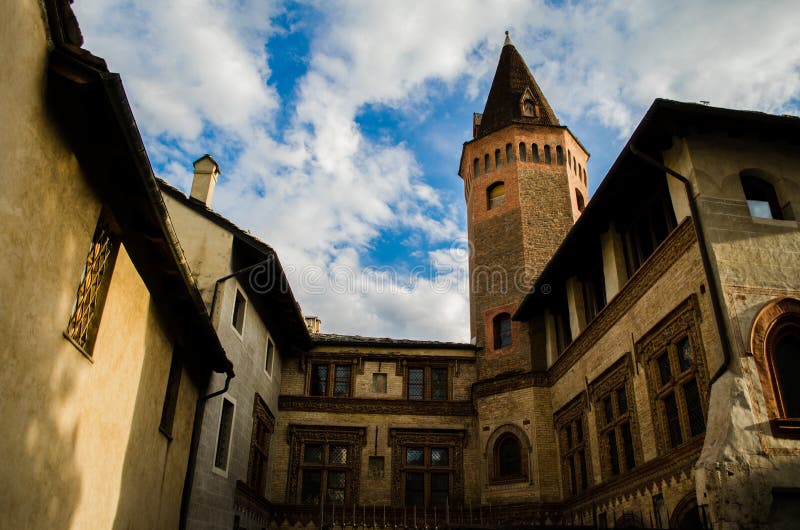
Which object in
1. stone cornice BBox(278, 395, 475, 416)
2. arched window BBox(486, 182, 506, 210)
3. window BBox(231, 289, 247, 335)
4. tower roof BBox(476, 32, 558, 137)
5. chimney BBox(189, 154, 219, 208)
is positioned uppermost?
tower roof BBox(476, 32, 558, 137)

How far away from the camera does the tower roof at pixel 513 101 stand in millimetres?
26703

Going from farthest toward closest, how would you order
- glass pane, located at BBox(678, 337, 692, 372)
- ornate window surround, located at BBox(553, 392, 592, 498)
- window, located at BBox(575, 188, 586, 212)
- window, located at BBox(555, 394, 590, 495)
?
window, located at BBox(575, 188, 586, 212) < window, located at BBox(555, 394, 590, 495) < ornate window surround, located at BBox(553, 392, 592, 498) < glass pane, located at BBox(678, 337, 692, 372)

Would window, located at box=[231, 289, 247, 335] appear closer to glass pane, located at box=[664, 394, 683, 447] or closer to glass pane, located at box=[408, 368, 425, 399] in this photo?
glass pane, located at box=[408, 368, 425, 399]

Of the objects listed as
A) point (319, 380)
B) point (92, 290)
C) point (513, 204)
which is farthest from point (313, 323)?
point (92, 290)

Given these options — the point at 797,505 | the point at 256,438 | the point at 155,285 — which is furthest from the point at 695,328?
the point at 256,438

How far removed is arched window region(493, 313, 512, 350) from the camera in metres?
21.7

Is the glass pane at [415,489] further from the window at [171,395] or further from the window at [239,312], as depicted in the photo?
the window at [171,395]

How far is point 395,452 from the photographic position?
21.3 metres

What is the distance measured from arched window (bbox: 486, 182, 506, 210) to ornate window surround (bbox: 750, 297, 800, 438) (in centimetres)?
1465

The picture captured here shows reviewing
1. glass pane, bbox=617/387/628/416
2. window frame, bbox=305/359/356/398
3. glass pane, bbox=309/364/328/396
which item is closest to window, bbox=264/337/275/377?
window frame, bbox=305/359/356/398

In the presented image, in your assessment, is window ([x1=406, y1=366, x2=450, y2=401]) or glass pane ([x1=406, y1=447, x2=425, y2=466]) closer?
glass pane ([x1=406, y1=447, x2=425, y2=466])

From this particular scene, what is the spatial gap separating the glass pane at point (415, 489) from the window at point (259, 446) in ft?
14.8

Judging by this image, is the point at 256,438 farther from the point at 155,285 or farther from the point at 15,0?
the point at 15,0

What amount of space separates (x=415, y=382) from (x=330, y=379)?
298 centimetres
